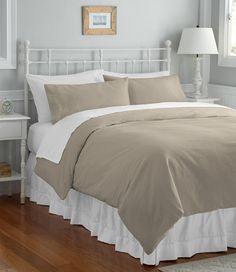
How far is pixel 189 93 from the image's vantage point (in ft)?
22.3

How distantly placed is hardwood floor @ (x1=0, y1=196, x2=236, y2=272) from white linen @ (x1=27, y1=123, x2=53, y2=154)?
1.82 ft

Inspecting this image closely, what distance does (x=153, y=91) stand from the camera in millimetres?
5836

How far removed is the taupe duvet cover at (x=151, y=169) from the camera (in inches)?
153

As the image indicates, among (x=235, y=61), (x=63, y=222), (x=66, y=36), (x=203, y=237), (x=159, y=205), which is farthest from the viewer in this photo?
(x=235, y=61)

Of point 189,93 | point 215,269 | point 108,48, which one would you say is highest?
point 108,48

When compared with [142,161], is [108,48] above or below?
above

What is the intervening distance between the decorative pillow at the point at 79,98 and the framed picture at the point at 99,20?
77cm

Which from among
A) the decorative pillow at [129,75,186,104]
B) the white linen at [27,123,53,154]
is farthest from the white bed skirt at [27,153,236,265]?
the decorative pillow at [129,75,186,104]

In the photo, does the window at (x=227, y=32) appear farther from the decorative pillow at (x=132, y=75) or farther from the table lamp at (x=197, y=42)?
the decorative pillow at (x=132, y=75)

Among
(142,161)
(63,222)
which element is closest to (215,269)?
(142,161)

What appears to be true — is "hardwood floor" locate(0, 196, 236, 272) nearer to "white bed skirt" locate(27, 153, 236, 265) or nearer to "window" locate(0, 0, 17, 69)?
"white bed skirt" locate(27, 153, 236, 265)

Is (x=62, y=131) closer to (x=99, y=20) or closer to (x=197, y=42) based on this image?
(x=99, y=20)

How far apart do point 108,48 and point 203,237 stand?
8.47 feet

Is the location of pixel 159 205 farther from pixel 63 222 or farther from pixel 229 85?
pixel 229 85
